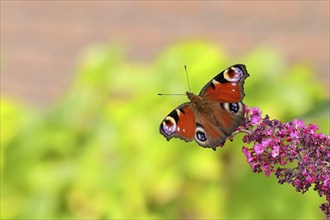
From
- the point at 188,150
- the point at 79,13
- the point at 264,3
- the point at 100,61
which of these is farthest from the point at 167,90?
the point at 79,13

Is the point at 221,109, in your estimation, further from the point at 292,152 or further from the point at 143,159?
the point at 143,159

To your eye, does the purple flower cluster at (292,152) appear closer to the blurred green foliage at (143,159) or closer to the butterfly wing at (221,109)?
the butterfly wing at (221,109)

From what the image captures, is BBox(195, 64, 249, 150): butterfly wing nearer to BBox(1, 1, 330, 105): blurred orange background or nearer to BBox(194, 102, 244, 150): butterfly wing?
BBox(194, 102, 244, 150): butterfly wing

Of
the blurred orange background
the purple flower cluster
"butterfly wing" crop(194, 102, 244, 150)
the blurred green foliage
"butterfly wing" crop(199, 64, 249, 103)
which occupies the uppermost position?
the blurred orange background

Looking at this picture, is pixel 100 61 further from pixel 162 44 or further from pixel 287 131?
pixel 287 131

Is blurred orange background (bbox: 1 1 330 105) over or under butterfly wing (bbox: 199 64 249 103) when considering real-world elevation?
over

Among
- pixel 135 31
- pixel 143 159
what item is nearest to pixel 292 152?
pixel 143 159

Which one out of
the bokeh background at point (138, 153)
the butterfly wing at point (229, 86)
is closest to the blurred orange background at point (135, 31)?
the bokeh background at point (138, 153)

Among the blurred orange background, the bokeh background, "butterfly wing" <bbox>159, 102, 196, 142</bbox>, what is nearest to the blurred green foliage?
the bokeh background
